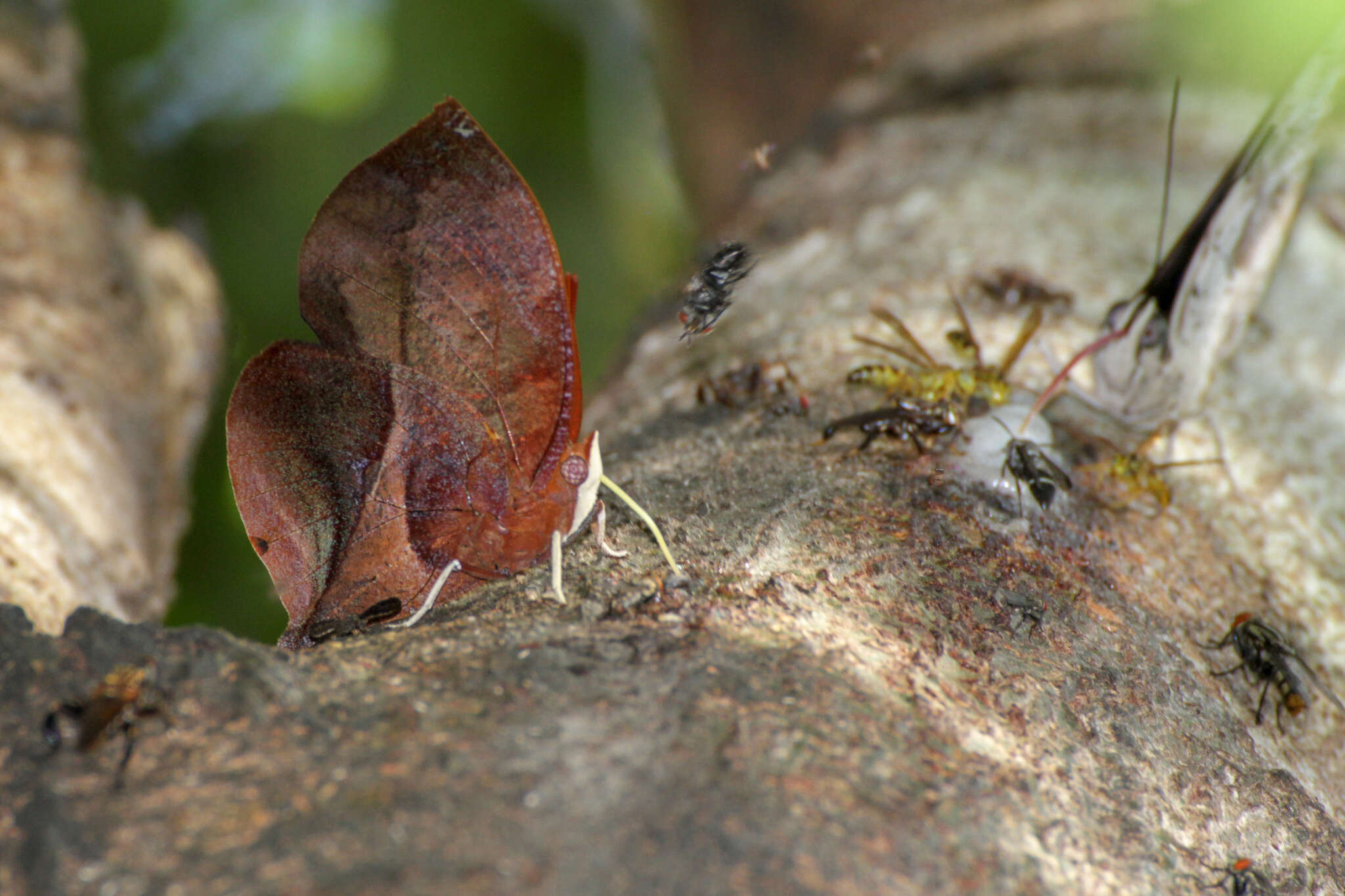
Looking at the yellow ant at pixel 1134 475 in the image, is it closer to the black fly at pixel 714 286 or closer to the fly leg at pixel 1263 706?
the fly leg at pixel 1263 706

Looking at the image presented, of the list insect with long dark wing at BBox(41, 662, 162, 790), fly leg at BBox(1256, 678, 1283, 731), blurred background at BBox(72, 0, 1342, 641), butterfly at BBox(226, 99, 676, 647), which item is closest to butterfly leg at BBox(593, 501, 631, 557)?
butterfly at BBox(226, 99, 676, 647)

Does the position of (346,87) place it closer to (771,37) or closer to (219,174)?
(219,174)

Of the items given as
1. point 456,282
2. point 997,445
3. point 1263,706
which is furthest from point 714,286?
point 1263,706

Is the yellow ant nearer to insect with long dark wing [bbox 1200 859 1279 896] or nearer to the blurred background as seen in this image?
insect with long dark wing [bbox 1200 859 1279 896]

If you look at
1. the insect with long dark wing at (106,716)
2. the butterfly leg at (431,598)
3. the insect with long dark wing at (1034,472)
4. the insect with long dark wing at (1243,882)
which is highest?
the insect with long dark wing at (106,716)

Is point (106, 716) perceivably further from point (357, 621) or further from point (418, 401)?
point (418, 401)

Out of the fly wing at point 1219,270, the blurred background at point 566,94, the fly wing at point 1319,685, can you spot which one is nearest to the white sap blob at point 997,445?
the fly wing at point 1219,270
